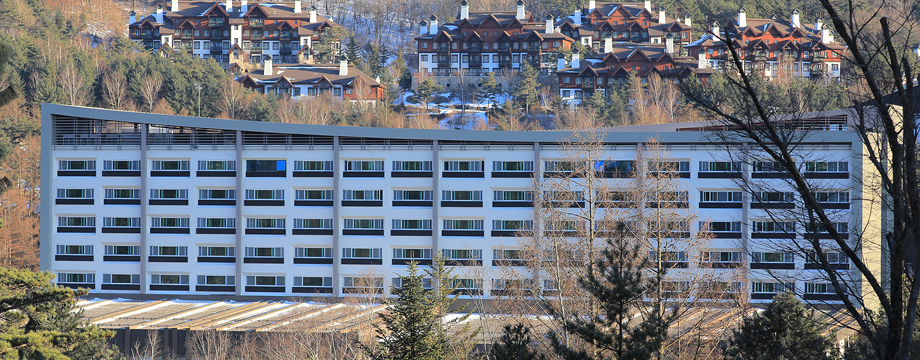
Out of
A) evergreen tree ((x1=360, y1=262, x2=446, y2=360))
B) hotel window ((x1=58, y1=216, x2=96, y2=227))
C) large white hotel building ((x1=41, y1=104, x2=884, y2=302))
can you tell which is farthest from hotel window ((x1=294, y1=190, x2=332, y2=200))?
evergreen tree ((x1=360, y1=262, x2=446, y2=360))

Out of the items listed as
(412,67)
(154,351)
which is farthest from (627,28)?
(154,351)

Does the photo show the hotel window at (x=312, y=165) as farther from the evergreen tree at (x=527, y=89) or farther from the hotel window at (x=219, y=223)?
the evergreen tree at (x=527, y=89)

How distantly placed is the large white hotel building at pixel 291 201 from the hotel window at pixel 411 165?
0.17ft

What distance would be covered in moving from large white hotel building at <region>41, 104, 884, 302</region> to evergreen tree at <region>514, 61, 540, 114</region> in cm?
4928

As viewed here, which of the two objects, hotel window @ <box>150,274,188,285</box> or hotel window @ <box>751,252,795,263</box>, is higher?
hotel window @ <box>751,252,795,263</box>

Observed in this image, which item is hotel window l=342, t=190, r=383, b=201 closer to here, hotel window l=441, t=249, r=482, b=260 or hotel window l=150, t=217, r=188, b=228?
hotel window l=441, t=249, r=482, b=260

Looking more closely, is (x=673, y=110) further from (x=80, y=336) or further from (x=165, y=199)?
(x=80, y=336)

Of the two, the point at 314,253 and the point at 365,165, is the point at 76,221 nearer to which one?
the point at 314,253

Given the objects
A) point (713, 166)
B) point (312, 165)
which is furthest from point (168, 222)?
point (713, 166)

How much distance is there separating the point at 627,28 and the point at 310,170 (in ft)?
280

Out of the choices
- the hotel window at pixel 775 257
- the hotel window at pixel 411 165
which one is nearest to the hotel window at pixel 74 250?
the hotel window at pixel 411 165

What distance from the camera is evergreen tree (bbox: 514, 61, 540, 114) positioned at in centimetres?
8856

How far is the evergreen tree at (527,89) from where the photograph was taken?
8856 centimetres

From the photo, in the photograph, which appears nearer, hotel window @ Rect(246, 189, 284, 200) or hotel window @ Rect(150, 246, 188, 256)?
hotel window @ Rect(246, 189, 284, 200)
